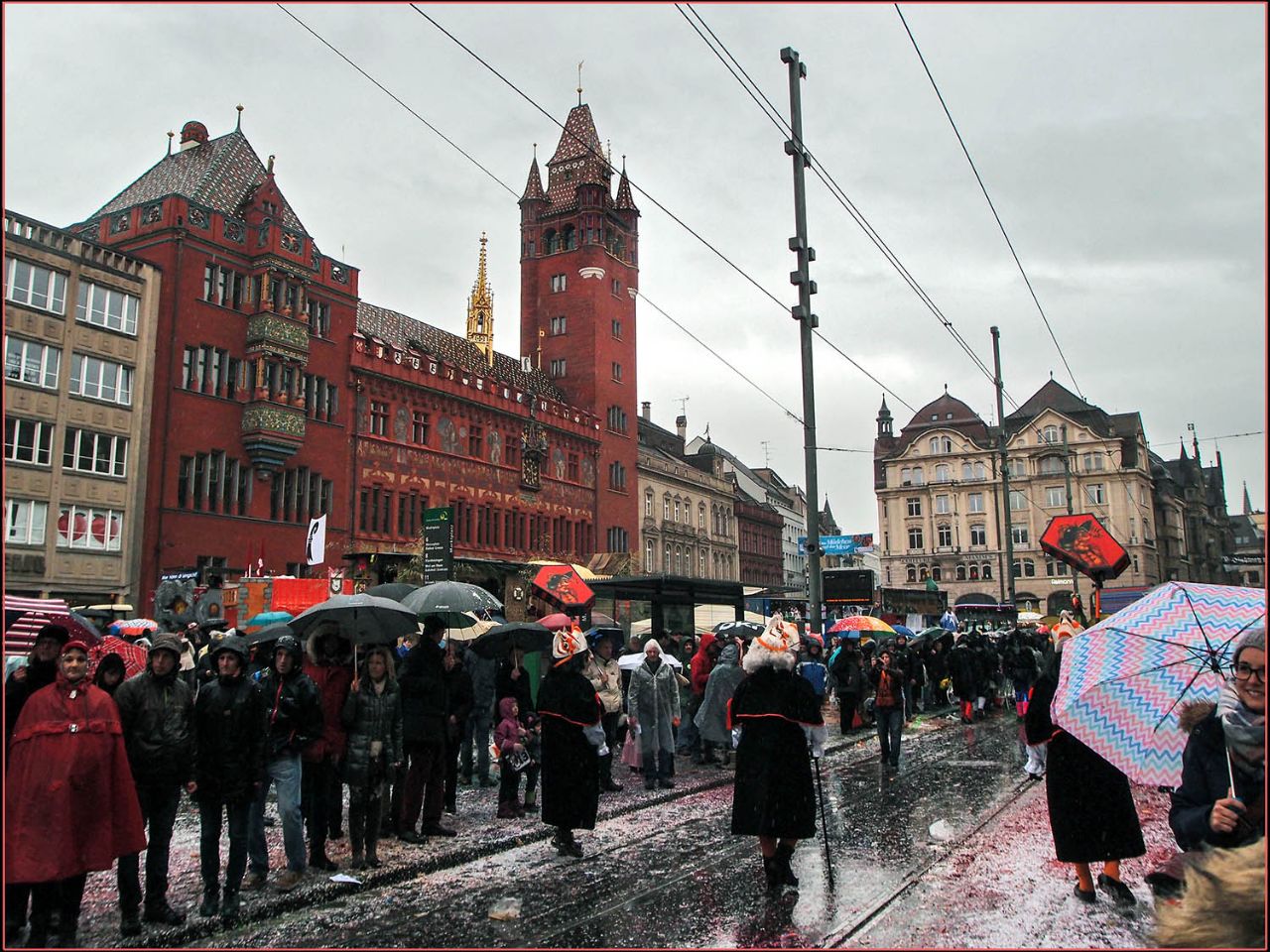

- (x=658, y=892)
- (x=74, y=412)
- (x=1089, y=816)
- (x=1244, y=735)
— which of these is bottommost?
(x=658, y=892)

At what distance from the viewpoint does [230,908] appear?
21.4 feet

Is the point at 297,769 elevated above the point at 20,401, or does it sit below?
below

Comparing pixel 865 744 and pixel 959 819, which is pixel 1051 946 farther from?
pixel 865 744

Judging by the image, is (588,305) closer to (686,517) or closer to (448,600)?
(686,517)

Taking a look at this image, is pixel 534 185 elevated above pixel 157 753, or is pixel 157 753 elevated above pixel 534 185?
pixel 534 185

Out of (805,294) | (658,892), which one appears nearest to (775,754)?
(658,892)

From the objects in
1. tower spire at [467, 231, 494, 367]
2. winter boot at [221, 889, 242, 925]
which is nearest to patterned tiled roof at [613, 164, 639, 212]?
tower spire at [467, 231, 494, 367]

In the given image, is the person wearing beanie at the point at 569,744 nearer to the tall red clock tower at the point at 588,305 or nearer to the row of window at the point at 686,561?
the tall red clock tower at the point at 588,305

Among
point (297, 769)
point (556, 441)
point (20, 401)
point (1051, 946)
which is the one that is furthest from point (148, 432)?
point (1051, 946)

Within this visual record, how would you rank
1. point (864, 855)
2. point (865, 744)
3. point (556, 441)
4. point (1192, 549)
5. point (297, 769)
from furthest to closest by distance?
point (1192, 549) < point (556, 441) < point (865, 744) < point (864, 855) < point (297, 769)

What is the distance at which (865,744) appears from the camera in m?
16.5

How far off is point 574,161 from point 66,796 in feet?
195

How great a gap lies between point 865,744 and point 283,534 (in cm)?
2502

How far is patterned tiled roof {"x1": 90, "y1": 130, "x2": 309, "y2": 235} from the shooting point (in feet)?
120
